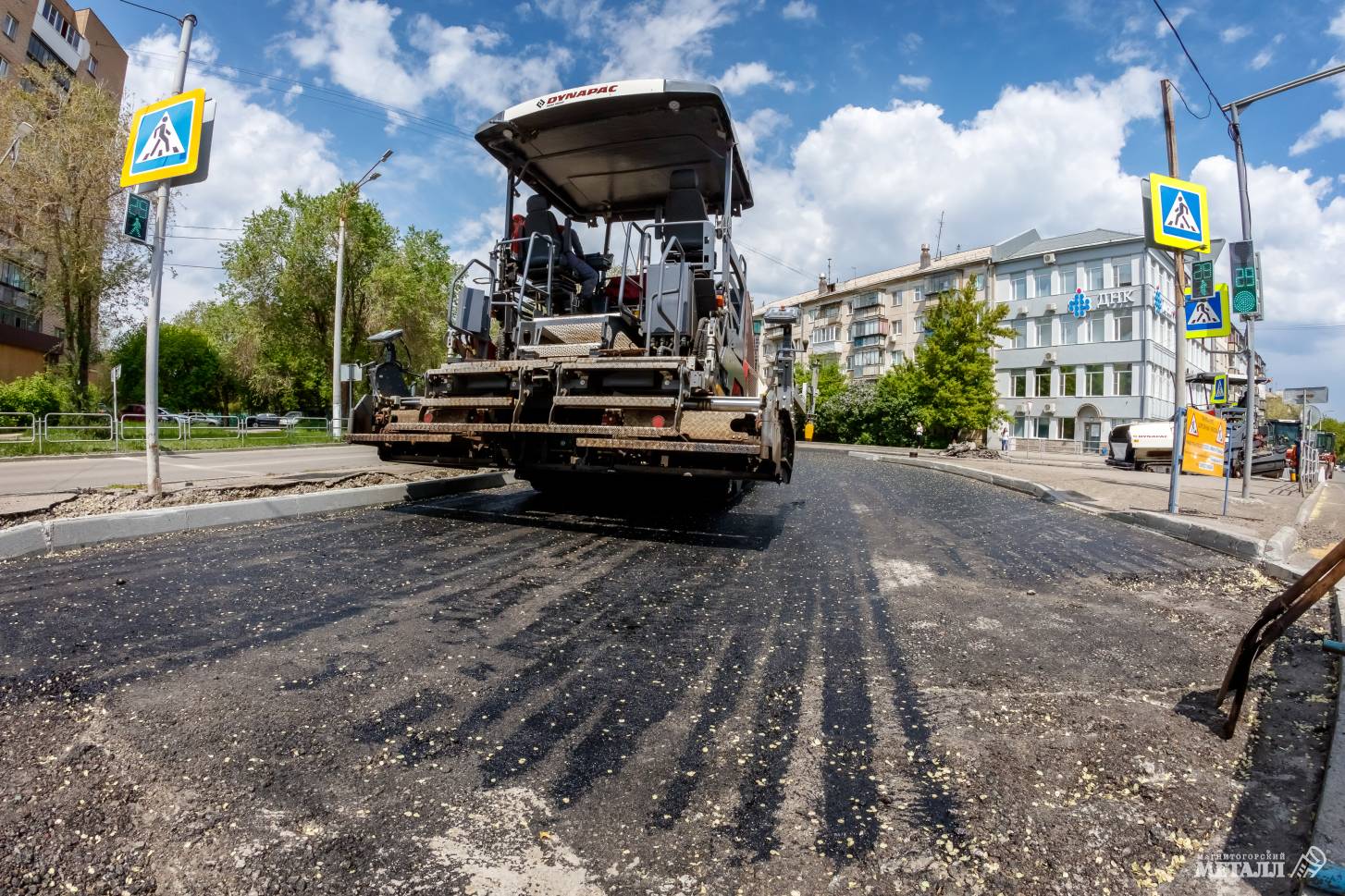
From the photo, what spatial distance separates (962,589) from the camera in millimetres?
4516

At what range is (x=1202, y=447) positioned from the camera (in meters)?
9.49

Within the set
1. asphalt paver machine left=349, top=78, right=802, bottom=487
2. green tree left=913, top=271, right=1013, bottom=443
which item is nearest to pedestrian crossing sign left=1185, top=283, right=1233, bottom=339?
asphalt paver machine left=349, top=78, right=802, bottom=487

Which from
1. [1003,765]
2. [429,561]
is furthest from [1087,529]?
[429,561]

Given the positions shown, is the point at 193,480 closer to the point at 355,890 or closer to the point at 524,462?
the point at 524,462

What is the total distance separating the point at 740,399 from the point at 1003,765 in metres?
3.46

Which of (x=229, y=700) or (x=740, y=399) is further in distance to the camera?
(x=740, y=399)

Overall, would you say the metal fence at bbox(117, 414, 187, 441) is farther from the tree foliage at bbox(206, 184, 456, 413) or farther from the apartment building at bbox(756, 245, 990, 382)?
the apartment building at bbox(756, 245, 990, 382)

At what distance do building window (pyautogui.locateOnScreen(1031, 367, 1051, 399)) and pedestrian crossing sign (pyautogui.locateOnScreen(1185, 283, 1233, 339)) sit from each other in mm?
38970

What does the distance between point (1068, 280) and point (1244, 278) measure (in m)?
38.7

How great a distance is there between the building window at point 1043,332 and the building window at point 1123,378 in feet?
15.6

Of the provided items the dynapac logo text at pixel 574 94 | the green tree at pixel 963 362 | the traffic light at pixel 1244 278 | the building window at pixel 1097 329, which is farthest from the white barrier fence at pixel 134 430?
the building window at pixel 1097 329

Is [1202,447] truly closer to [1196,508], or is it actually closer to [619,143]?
[1196,508]

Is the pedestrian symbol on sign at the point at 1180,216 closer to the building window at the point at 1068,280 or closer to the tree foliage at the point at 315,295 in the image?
the tree foliage at the point at 315,295

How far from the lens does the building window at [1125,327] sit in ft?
133
